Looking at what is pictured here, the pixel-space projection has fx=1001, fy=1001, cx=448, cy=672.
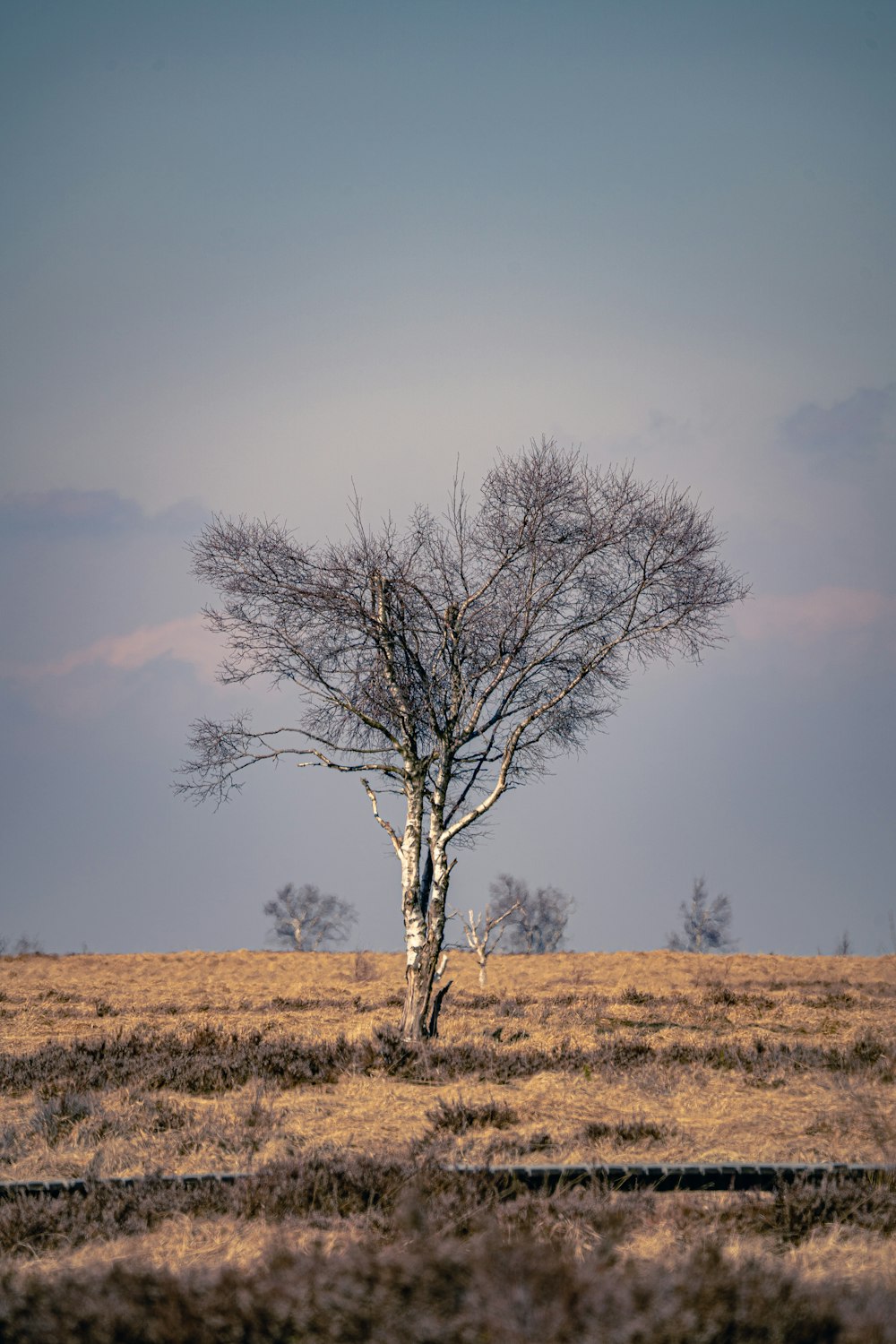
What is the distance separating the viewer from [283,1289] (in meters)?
3.99

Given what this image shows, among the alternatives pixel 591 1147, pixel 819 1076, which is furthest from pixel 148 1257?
pixel 819 1076

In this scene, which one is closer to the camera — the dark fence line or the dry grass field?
the dry grass field

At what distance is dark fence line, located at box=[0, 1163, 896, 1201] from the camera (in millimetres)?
7098

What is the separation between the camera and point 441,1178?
7.02m

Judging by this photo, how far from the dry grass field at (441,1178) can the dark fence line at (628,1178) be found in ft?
0.66

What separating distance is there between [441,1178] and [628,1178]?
1.35m

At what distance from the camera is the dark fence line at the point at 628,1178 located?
710 cm

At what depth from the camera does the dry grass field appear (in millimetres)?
3777

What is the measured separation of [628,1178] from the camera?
7.18 meters

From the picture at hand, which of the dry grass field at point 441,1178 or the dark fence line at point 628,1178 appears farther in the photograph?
the dark fence line at point 628,1178

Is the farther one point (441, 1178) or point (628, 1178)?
point (628, 1178)

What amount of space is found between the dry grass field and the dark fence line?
7.9 inches

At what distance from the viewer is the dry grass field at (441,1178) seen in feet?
12.4

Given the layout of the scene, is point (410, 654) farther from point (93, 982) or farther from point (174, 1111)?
point (93, 982)
